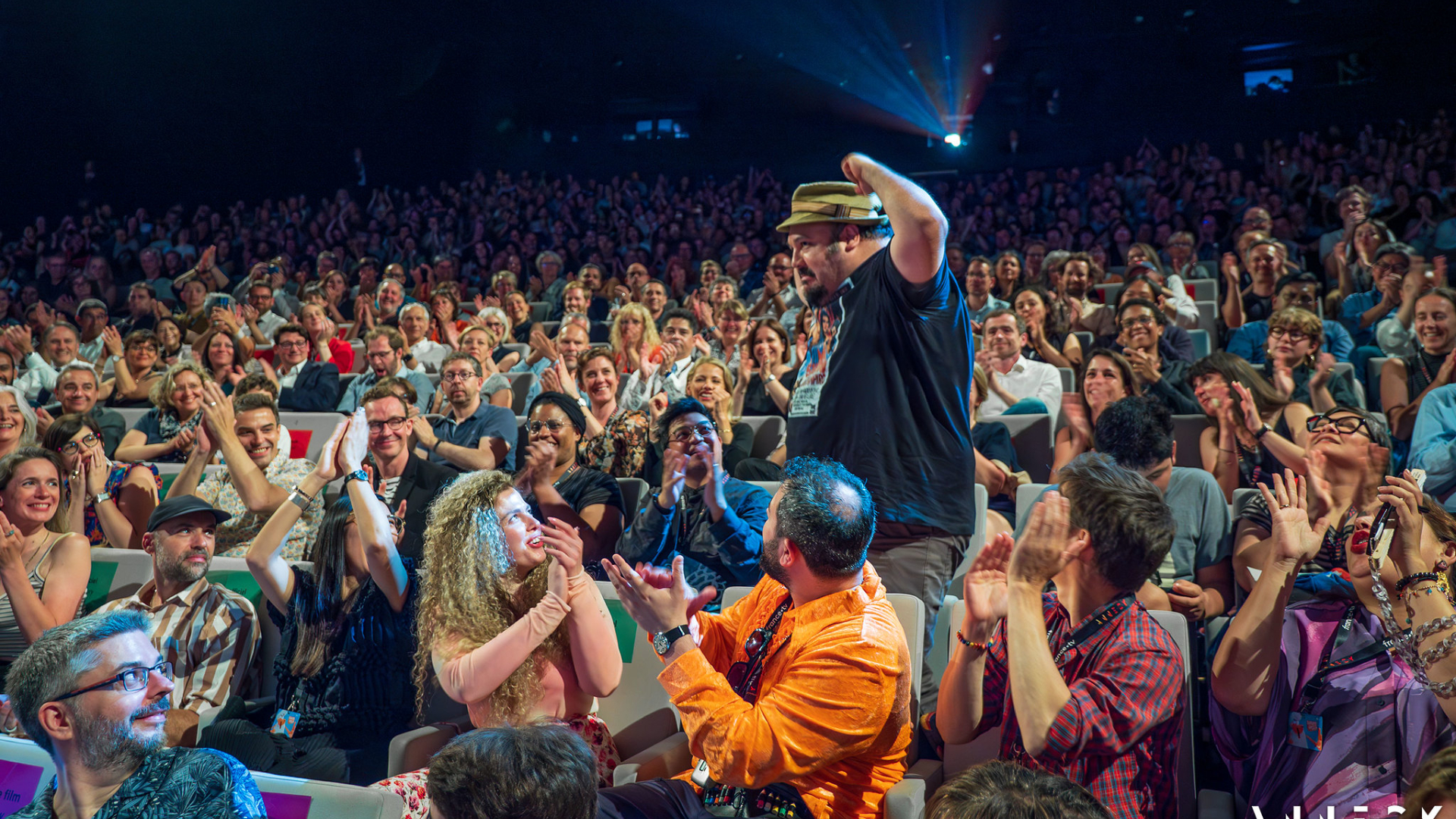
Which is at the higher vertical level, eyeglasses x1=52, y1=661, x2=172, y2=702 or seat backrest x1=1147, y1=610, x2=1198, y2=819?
eyeglasses x1=52, y1=661, x2=172, y2=702

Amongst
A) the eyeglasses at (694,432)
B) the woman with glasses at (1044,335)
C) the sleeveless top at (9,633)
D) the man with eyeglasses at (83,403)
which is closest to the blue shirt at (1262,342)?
the woman with glasses at (1044,335)

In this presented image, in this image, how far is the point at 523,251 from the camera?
32.0 feet

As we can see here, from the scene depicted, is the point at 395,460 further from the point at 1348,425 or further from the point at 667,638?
the point at 1348,425

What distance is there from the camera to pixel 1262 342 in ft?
15.7

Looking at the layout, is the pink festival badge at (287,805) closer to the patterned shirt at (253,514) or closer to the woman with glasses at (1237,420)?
the patterned shirt at (253,514)

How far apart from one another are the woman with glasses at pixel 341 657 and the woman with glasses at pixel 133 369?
3.47m

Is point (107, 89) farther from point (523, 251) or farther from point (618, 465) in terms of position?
point (618, 465)

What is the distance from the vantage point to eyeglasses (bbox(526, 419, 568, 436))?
3.42m

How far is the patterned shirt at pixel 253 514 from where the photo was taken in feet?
11.3

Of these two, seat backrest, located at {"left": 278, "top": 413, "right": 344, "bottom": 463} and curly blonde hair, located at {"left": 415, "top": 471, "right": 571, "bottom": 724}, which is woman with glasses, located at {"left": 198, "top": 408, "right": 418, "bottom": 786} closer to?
curly blonde hair, located at {"left": 415, "top": 471, "right": 571, "bottom": 724}

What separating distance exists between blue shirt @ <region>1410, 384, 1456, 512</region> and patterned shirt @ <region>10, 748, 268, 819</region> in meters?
3.10

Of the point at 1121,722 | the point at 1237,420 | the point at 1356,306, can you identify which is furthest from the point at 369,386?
the point at 1356,306

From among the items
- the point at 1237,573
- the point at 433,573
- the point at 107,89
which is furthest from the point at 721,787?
the point at 107,89

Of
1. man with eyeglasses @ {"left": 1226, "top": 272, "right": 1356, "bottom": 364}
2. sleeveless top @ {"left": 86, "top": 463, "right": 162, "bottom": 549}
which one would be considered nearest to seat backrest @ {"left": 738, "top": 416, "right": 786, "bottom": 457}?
man with eyeglasses @ {"left": 1226, "top": 272, "right": 1356, "bottom": 364}
